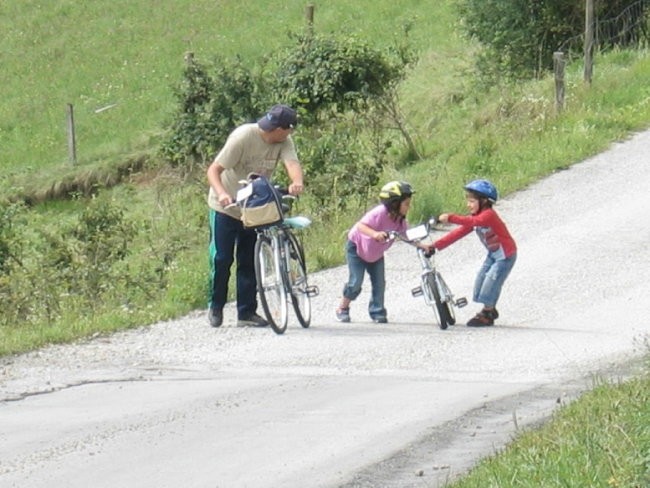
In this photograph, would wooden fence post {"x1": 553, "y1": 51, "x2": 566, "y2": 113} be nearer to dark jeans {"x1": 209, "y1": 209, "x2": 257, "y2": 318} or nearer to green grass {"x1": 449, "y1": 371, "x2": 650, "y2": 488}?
dark jeans {"x1": 209, "y1": 209, "x2": 257, "y2": 318}

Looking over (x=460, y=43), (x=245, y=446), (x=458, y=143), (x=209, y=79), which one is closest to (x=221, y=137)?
(x=209, y=79)

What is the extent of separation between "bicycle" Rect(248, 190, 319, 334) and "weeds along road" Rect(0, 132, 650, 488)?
0.19 meters

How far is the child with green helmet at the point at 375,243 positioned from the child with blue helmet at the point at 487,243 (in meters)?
0.35

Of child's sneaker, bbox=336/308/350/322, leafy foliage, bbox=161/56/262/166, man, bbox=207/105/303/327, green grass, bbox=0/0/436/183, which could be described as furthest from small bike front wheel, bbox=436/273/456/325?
green grass, bbox=0/0/436/183

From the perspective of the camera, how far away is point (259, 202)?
11.3 metres

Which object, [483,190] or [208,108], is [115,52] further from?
[483,190]

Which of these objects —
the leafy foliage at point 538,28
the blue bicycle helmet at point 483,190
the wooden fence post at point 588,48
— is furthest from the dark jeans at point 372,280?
the leafy foliage at point 538,28

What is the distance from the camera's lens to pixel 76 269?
14.6 meters

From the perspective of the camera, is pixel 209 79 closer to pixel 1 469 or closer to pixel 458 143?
pixel 458 143

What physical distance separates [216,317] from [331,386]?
2545 millimetres

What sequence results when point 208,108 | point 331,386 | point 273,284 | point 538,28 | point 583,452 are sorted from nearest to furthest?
point 583,452
point 331,386
point 273,284
point 208,108
point 538,28

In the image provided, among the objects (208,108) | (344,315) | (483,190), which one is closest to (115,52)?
(208,108)

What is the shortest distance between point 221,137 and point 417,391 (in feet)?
54.3

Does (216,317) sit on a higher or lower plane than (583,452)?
lower
